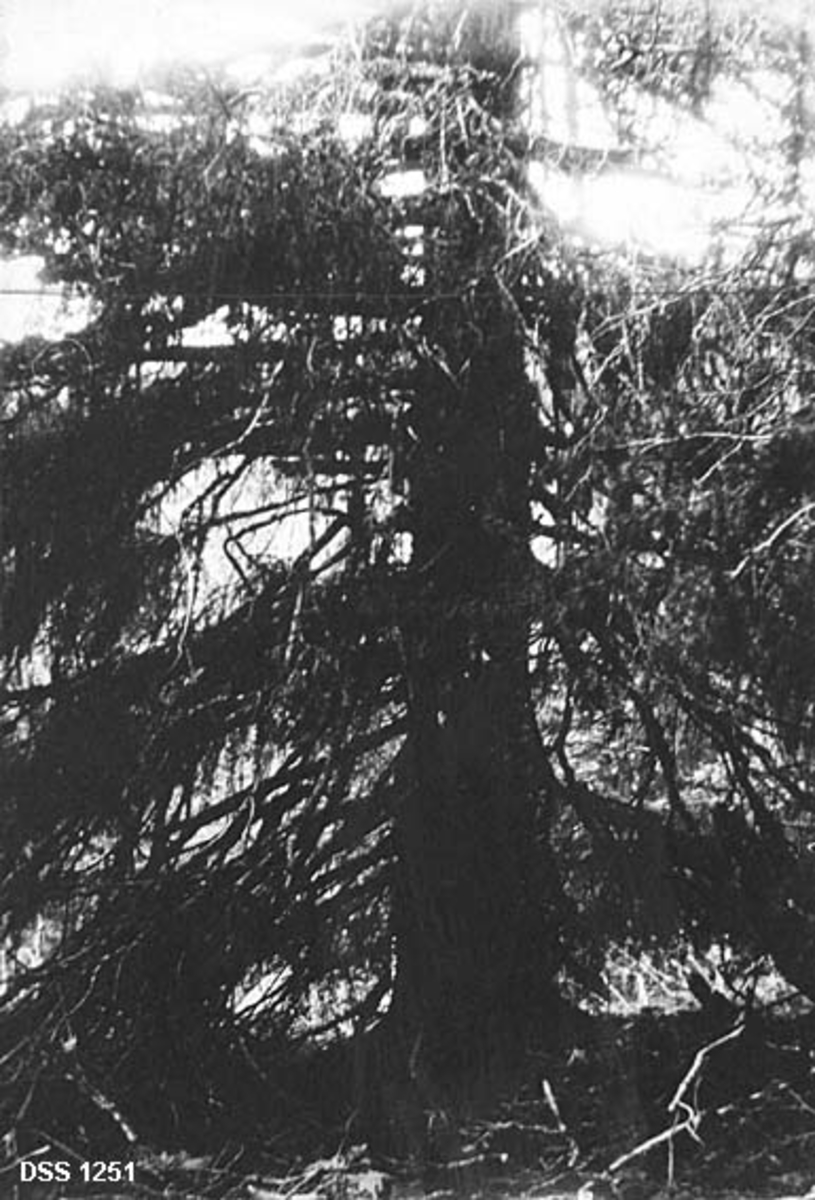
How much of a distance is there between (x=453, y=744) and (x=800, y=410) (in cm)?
119

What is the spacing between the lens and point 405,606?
3.86 meters

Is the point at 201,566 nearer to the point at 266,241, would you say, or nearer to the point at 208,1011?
the point at 266,241

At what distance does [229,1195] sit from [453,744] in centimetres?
119

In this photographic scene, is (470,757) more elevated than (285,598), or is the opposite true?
(285,598)

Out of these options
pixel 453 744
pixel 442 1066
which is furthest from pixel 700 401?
pixel 442 1066

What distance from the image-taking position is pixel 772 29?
3.94 metres

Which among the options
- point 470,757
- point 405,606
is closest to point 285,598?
point 405,606

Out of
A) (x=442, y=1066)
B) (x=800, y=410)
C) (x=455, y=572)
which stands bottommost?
(x=442, y=1066)

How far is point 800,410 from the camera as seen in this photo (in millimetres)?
3965

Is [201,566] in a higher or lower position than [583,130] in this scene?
lower

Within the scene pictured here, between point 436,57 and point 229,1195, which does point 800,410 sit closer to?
point 436,57

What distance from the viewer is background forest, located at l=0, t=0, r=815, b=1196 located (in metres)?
3.82

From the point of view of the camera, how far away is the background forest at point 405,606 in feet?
12.5

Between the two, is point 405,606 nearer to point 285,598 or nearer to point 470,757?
point 285,598
